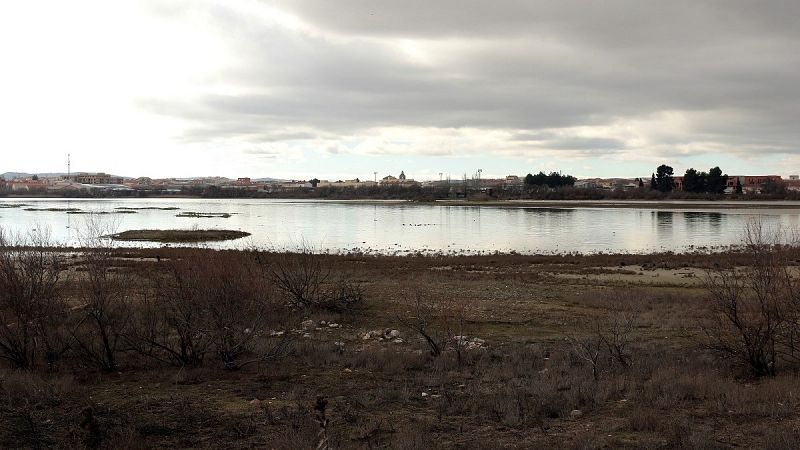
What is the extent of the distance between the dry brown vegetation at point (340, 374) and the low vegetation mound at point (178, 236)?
3922 cm

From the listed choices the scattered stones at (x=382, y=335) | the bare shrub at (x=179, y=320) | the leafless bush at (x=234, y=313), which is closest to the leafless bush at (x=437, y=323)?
the scattered stones at (x=382, y=335)

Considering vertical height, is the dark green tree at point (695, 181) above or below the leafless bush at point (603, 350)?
above

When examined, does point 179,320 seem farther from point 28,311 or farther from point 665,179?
point 665,179

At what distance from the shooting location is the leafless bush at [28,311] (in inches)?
427

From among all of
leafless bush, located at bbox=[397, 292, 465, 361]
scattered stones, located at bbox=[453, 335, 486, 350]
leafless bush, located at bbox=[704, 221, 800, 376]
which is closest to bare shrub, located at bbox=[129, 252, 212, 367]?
leafless bush, located at bbox=[397, 292, 465, 361]

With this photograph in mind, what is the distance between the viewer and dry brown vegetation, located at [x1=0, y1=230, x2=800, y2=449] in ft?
24.2

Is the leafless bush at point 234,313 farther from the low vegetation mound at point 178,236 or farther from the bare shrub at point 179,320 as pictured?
the low vegetation mound at point 178,236

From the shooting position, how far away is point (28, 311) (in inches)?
432

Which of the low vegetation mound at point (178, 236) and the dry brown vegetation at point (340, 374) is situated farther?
the low vegetation mound at point (178, 236)

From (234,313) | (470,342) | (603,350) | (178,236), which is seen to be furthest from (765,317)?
(178,236)

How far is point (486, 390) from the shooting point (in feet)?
31.7

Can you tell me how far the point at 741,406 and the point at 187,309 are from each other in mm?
9439

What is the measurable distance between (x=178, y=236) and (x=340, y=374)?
50.1m

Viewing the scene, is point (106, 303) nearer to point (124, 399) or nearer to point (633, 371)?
point (124, 399)
